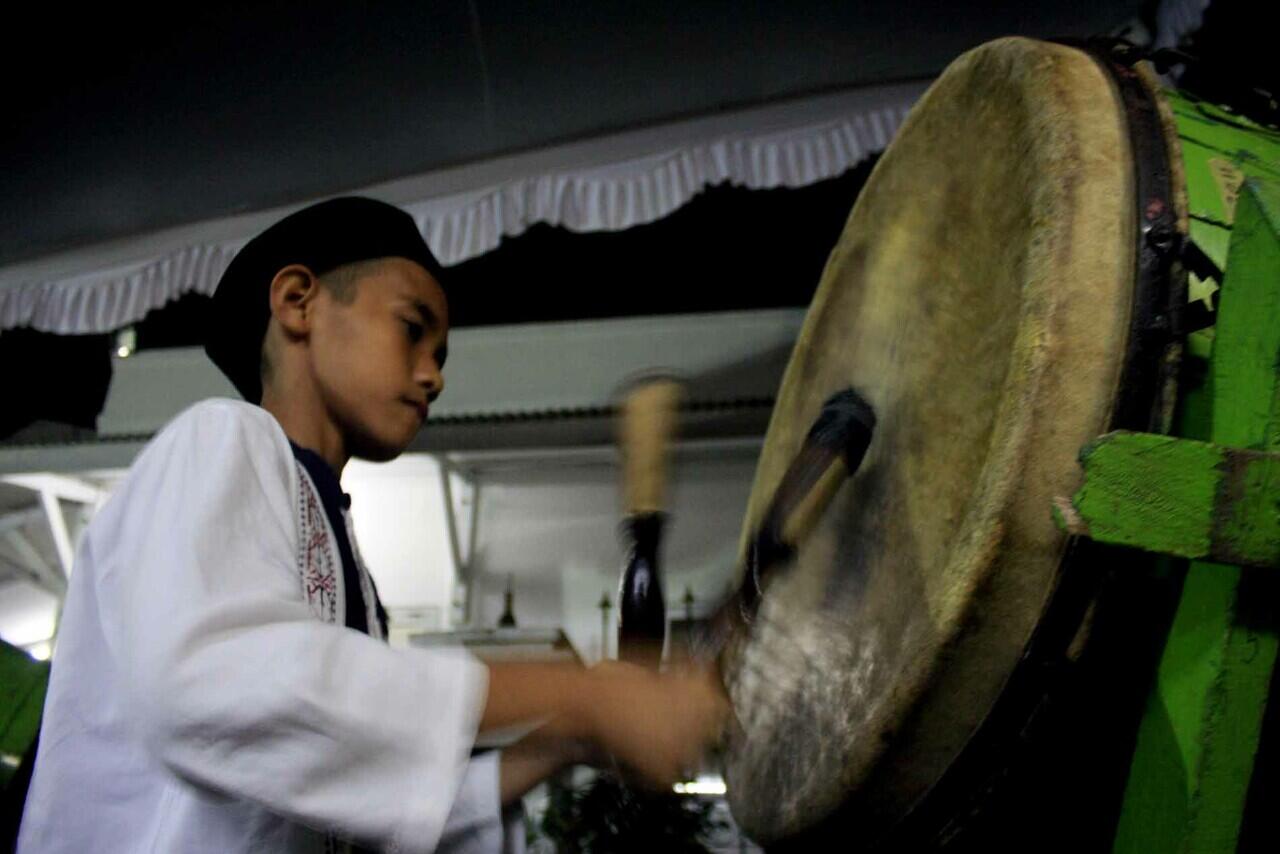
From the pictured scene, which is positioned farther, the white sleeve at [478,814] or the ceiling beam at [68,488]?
the ceiling beam at [68,488]

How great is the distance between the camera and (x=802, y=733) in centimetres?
101

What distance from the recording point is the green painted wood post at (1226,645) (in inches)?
26.9

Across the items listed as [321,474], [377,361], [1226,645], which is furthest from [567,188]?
[1226,645]

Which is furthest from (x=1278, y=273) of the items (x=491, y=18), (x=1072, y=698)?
(x=491, y=18)

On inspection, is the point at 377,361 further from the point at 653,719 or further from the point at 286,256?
the point at 653,719

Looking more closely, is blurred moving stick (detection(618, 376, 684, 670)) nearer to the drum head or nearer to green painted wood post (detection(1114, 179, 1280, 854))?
the drum head

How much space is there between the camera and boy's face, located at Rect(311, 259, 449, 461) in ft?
3.32

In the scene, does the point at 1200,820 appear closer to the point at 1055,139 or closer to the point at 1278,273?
the point at 1278,273

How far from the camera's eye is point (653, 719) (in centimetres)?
67

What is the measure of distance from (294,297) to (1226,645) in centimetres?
93

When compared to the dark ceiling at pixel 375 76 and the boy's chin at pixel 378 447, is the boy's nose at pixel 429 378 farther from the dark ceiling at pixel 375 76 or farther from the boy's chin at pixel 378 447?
the dark ceiling at pixel 375 76

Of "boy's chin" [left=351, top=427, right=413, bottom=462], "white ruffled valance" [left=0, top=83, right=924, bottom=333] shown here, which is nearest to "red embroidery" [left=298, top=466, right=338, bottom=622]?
"boy's chin" [left=351, top=427, right=413, bottom=462]

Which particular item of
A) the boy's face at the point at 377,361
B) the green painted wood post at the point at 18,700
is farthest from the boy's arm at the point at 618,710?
the green painted wood post at the point at 18,700

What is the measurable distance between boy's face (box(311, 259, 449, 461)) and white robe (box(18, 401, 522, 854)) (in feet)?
0.55
